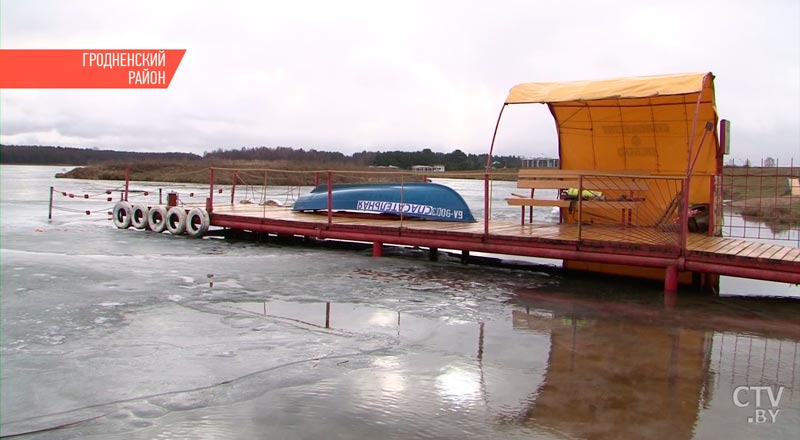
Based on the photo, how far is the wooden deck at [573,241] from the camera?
8.62 m

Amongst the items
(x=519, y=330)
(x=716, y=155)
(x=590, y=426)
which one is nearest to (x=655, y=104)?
(x=716, y=155)

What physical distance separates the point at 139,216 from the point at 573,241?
11.6m

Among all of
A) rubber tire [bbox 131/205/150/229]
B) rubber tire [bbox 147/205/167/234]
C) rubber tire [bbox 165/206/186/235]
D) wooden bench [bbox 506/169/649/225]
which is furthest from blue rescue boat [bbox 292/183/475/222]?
rubber tire [bbox 131/205/150/229]

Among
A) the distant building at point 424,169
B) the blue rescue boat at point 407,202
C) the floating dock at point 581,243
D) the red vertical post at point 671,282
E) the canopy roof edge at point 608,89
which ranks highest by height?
the canopy roof edge at point 608,89

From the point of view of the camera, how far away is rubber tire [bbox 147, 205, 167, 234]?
51.9 feet

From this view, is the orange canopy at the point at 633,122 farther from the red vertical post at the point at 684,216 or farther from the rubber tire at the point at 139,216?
the rubber tire at the point at 139,216

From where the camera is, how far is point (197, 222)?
15094 millimetres

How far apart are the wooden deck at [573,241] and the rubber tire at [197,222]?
41.5 inches

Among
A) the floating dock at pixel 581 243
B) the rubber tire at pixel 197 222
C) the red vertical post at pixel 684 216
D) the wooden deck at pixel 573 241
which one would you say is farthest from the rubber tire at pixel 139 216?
the red vertical post at pixel 684 216

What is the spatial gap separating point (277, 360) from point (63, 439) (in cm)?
195

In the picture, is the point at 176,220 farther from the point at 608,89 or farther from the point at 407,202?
the point at 608,89

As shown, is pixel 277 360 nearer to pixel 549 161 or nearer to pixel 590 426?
pixel 590 426

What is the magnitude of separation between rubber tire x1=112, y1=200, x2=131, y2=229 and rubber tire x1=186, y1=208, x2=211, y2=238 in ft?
7.69

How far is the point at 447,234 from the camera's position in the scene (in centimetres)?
1136
